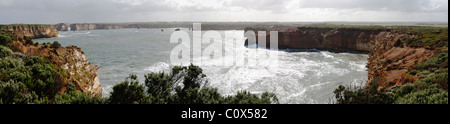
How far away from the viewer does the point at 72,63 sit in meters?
27.2

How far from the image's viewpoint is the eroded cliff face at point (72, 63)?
25.1 meters

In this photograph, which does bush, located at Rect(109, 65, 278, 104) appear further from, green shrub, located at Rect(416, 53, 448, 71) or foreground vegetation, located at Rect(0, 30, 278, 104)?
green shrub, located at Rect(416, 53, 448, 71)

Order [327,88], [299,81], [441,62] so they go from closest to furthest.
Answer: [441,62], [327,88], [299,81]

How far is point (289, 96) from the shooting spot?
27328 mm

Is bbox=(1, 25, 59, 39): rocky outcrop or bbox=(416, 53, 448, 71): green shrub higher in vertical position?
bbox=(1, 25, 59, 39): rocky outcrop

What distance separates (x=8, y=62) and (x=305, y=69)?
36.9 meters

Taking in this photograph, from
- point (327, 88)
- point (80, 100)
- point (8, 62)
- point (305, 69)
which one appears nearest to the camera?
point (80, 100)

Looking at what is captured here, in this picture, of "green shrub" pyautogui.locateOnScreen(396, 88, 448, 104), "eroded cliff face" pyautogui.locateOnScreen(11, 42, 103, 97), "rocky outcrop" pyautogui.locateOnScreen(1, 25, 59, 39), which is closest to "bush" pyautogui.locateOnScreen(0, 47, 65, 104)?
"eroded cliff face" pyautogui.locateOnScreen(11, 42, 103, 97)

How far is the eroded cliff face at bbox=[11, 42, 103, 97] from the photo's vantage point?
25062 millimetres

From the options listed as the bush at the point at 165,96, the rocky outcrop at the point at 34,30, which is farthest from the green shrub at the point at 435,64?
the rocky outcrop at the point at 34,30

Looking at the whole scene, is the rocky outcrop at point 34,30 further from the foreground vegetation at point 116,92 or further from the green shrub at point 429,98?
the green shrub at point 429,98

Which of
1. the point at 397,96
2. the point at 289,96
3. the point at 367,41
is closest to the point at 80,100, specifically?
the point at 397,96

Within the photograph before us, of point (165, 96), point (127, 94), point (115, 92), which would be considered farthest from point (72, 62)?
point (165, 96)

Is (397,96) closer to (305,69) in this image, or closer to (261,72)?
(261,72)
